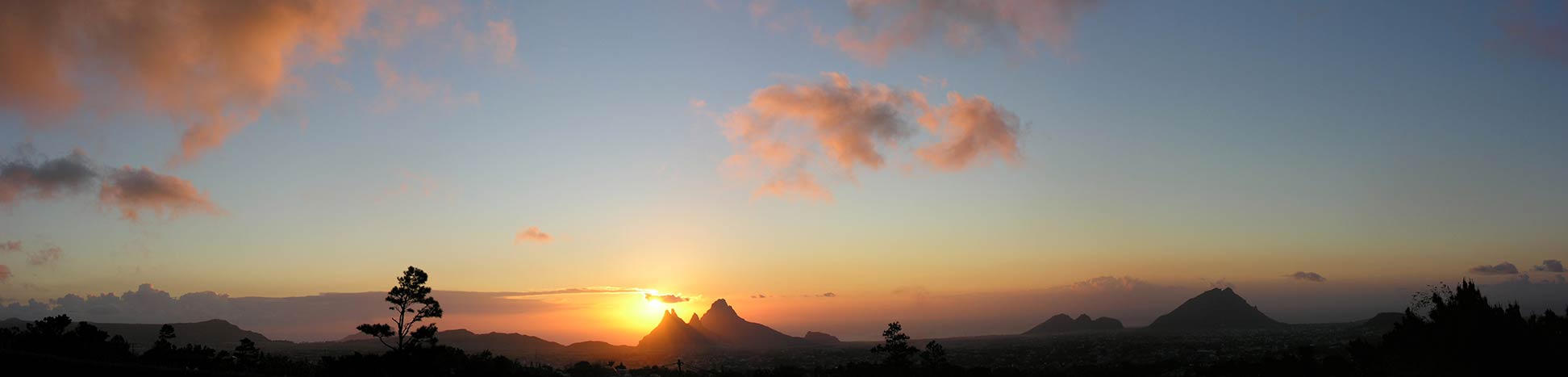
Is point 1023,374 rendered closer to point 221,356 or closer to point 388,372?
point 388,372

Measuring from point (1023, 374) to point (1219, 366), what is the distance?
2726 cm

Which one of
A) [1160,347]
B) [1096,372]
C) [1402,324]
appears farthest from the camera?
[1160,347]

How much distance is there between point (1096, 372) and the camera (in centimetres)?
10412

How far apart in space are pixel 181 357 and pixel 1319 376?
11064cm

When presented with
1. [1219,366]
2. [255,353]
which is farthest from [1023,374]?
[255,353]

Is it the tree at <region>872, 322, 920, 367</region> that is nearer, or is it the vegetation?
the vegetation

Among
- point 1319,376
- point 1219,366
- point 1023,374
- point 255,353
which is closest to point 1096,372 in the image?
point 1023,374

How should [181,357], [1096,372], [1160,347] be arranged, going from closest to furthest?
1. [181,357]
2. [1096,372]
3. [1160,347]

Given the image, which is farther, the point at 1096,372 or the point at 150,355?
the point at 1096,372

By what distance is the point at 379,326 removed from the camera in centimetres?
5138

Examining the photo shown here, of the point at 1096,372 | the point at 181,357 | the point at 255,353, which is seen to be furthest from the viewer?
the point at 1096,372

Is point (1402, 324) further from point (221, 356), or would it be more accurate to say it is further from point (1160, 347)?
point (221, 356)

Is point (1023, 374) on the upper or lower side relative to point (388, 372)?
lower

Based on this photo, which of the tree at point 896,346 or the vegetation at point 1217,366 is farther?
the tree at point 896,346
